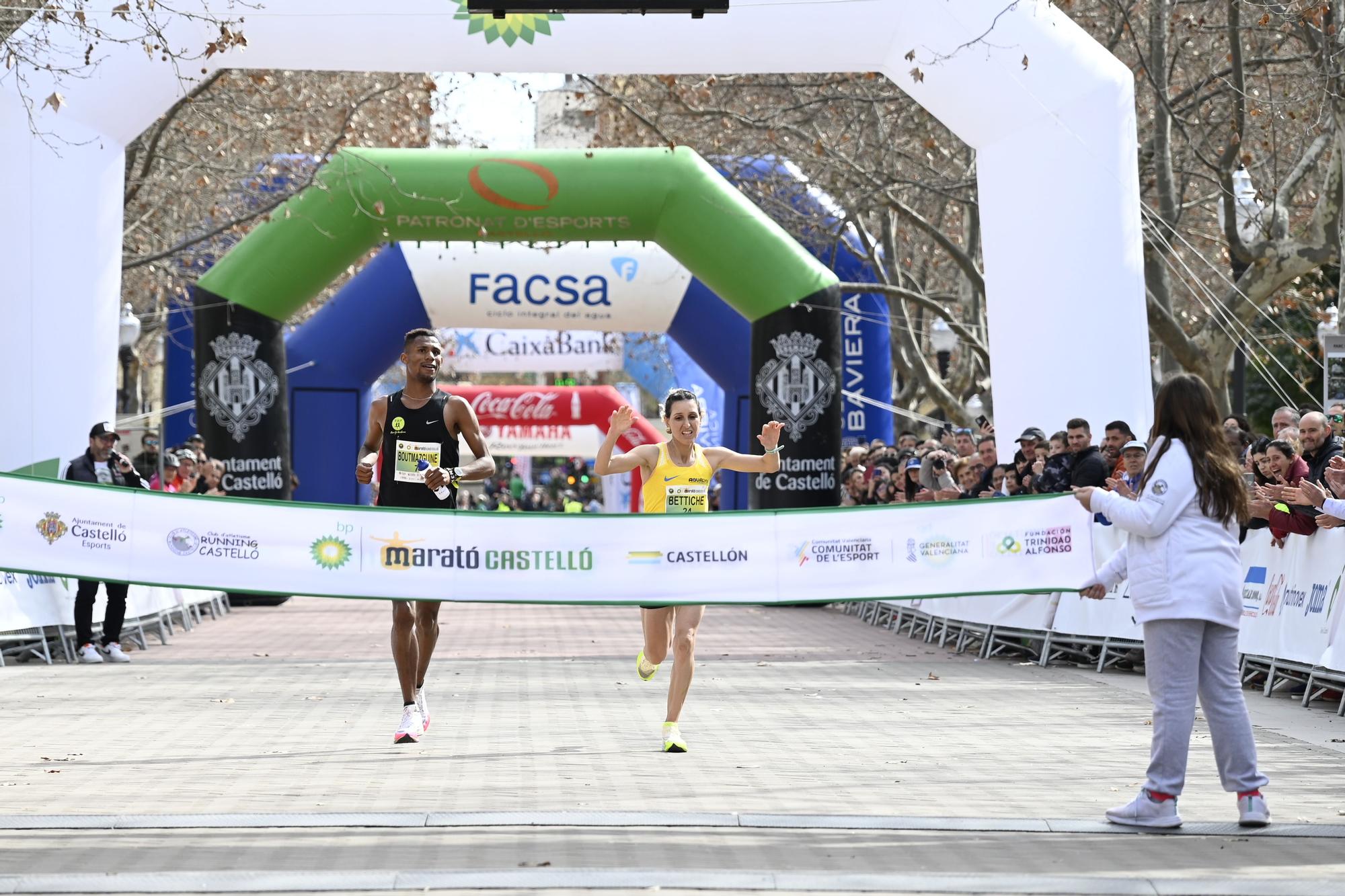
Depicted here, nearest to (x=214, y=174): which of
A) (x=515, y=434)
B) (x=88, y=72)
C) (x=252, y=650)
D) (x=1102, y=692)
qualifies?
(x=88, y=72)

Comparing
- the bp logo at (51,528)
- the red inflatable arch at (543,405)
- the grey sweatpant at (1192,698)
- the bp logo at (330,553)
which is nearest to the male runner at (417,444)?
the bp logo at (330,553)

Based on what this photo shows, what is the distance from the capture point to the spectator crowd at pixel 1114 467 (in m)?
11.3

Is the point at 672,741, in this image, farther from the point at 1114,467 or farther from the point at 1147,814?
the point at 1114,467

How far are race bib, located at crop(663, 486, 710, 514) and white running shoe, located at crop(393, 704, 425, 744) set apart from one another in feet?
5.42

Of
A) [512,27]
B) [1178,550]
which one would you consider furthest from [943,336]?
[1178,550]

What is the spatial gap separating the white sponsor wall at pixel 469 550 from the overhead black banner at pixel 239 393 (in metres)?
10.8

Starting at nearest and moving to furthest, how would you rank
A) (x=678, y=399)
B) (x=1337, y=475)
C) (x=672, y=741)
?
(x=672, y=741) → (x=678, y=399) → (x=1337, y=475)

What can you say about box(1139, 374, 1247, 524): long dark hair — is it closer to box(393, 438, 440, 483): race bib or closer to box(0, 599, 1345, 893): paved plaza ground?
box(0, 599, 1345, 893): paved plaza ground

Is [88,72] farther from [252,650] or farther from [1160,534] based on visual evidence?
[1160,534]

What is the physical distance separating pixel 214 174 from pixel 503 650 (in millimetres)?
11816

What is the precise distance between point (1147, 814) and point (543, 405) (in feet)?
98.1

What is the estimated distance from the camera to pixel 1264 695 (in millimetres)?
11914

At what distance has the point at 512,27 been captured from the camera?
16.1 meters

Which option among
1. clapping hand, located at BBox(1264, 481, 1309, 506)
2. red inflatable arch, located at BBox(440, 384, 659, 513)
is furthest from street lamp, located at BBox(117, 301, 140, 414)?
clapping hand, located at BBox(1264, 481, 1309, 506)
